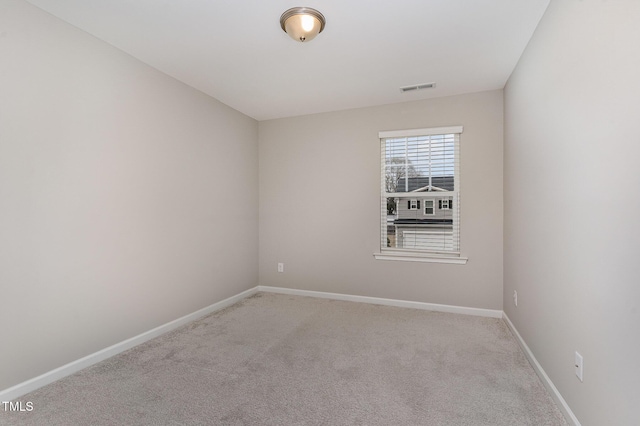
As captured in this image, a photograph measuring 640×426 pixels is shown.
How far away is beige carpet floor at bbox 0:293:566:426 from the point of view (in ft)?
5.80

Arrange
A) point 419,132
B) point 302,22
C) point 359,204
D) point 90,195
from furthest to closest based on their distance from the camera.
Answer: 1. point 359,204
2. point 419,132
3. point 90,195
4. point 302,22

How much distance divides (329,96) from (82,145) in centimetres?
246

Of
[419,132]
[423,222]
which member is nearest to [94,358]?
[423,222]

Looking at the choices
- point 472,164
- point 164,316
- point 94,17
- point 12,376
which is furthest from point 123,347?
point 472,164

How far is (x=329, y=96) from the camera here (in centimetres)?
360

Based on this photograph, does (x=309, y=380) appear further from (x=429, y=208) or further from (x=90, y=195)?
(x=429, y=208)

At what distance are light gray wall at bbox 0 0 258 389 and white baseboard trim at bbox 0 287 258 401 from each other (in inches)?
1.6

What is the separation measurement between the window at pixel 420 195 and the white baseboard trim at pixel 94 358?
7.50 feet

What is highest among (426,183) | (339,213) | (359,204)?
(426,183)

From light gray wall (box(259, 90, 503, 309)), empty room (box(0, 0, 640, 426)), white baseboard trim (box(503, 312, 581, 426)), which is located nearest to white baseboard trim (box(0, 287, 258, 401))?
empty room (box(0, 0, 640, 426))

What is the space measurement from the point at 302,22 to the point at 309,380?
2.46 m

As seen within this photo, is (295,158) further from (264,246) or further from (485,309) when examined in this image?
(485,309)

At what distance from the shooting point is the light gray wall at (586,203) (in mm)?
1220

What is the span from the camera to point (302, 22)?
207 cm
